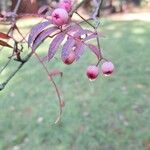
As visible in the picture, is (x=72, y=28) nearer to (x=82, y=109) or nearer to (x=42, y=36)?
(x=42, y=36)

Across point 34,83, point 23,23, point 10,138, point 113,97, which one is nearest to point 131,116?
point 113,97

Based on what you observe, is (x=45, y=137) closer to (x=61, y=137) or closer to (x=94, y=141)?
(x=61, y=137)

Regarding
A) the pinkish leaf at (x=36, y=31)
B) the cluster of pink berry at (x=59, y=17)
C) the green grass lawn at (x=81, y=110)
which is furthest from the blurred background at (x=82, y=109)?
the cluster of pink berry at (x=59, y=17)

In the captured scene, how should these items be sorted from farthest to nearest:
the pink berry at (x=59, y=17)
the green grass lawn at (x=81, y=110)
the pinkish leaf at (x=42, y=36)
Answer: the green grass lawn at (x=81, y=110) → the pinkish leaf at (x=42, y=36) → the pink berry at (x=59, y=17)

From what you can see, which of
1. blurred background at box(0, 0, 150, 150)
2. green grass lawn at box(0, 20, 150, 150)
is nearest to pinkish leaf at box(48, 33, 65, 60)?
blurred background at box(0, 0, 150, 150)

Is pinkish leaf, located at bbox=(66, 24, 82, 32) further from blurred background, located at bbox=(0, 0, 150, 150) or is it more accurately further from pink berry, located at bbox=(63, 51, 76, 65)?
blurred background, located at bbox=(0, 0, 150, 150)

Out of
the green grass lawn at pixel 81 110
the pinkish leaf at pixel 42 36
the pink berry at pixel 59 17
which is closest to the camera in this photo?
the pink berry at pixel 59 17

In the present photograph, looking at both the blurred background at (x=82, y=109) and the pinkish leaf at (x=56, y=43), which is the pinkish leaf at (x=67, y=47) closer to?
the pinkish leaf at (x=56, y=43)
